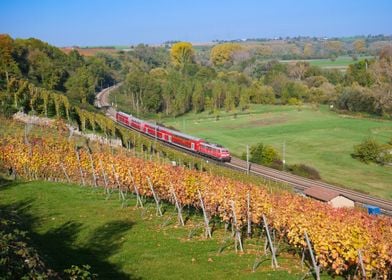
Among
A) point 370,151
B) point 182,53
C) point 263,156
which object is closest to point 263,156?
point 263,156

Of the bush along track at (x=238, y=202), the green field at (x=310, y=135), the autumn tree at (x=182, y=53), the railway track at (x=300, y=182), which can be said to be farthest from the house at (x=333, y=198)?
the autumn tree at (x=182, y=53)

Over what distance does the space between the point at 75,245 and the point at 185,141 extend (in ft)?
133

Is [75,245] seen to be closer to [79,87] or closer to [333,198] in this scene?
[333,198]

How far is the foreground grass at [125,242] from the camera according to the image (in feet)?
50.8

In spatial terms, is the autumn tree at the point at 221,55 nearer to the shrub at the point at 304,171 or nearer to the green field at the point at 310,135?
the green field at the point at 310,135

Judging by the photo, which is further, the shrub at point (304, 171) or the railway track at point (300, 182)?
the shrub at point (304, 171)

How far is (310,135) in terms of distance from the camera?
7625 cm

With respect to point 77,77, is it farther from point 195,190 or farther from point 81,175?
point 195,190

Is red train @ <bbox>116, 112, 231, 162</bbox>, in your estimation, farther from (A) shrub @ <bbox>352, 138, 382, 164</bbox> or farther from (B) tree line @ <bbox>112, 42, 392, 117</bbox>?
(B) tree line @ <bbox>112, 42, 392, 117</bbox>

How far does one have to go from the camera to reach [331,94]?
104m

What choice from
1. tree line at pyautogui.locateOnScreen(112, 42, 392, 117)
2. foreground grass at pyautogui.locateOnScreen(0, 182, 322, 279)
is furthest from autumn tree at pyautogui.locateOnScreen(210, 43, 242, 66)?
foreground grass at pyautogui.locateOnScreen(0, 182, 322, 279)

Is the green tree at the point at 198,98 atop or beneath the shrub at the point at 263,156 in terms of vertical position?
atop

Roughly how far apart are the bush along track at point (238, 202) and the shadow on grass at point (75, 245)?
3325 millimetres

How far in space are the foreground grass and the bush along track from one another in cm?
92
